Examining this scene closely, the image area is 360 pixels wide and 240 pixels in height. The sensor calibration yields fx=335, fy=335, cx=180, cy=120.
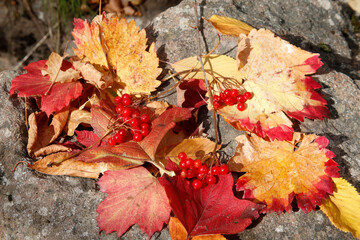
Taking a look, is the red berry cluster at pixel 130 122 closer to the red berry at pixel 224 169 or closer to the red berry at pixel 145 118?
A: the red berry at pixel 145 118

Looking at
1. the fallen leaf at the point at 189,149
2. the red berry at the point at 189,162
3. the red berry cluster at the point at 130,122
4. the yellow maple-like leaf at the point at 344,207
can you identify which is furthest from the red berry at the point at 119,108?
the yellow maple-like leaf at the point at 344,207

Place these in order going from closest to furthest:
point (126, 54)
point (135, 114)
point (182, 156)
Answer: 1. point (182, 156)
2. point (135, 114)
3. point (126, 54)

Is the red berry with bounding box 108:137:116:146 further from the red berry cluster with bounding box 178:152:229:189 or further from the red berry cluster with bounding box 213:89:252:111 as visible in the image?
the red berry cluster with bounding box 213:89:252:111

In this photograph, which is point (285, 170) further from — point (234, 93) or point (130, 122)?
point (130, 122)

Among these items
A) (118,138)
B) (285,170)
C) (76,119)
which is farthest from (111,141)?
(285,170)

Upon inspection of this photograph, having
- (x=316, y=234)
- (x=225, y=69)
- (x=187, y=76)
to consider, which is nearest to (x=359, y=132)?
(x=316, y=234)

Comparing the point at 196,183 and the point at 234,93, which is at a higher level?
the point at 234,93
